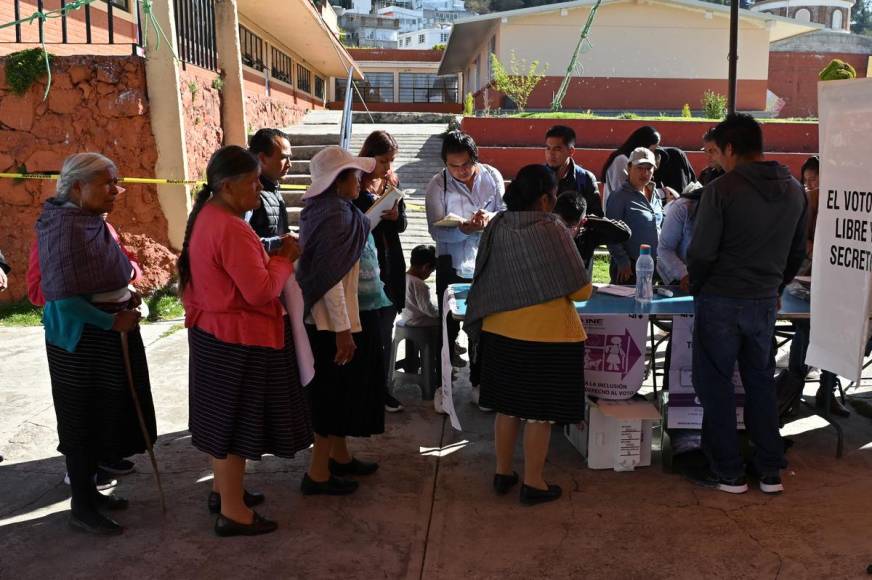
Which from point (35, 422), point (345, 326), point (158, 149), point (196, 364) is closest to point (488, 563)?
point (345, 326)

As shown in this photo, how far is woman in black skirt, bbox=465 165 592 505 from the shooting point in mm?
3518

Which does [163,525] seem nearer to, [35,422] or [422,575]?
[422,575]

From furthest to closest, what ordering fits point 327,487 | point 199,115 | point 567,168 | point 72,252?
point 199,115
point 567,168
point 327,487
point 72,252

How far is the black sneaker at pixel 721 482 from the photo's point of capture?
3.83 m

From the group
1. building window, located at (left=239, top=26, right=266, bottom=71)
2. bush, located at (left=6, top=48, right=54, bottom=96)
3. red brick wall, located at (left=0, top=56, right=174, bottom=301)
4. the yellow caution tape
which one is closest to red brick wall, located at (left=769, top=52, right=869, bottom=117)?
building window, located at (left=239, top=26, right=266, bottom=71)

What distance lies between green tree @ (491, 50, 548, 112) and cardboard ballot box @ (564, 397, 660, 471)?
14.8 m

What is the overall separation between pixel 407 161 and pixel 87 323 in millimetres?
11470

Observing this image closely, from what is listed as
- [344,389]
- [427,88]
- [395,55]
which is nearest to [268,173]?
[344,389]

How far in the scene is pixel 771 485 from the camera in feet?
12.6

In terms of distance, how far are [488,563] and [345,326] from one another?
119 cm

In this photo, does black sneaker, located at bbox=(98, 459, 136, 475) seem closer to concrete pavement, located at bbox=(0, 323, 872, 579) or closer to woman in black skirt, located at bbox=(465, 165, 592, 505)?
concrete pavement, located at bbox=(0, 323, 872, 579)

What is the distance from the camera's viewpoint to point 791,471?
4.13 meters

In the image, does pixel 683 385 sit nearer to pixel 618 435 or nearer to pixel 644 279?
pixel 618 435

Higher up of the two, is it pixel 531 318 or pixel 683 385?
pixel 531 318
